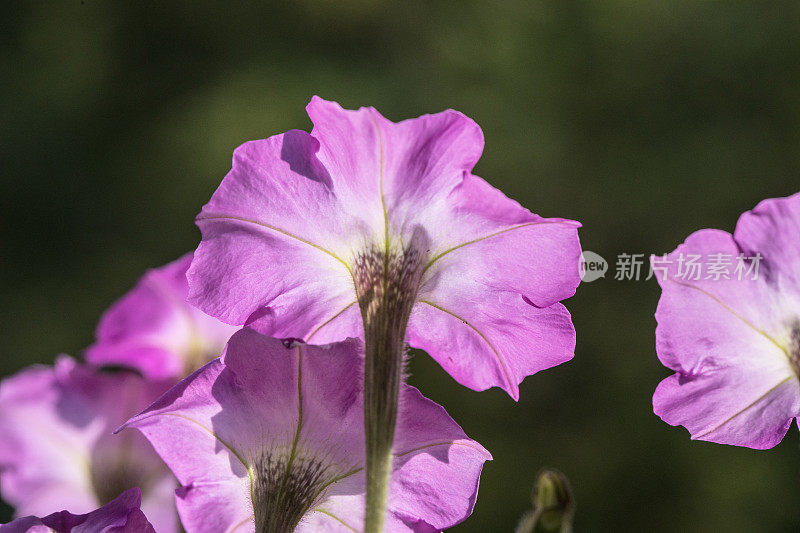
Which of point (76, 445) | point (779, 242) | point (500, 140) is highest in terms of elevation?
point (500, 140)

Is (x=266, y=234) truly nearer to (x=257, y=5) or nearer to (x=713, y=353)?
(x=713, y=353)

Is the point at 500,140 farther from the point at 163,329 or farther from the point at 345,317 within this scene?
the point at 345,317

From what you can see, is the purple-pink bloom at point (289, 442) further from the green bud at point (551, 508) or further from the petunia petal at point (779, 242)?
the petunia petal at point (779, 242)

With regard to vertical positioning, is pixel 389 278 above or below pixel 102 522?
above

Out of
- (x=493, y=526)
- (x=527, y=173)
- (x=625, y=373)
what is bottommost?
(x=493, y=526)

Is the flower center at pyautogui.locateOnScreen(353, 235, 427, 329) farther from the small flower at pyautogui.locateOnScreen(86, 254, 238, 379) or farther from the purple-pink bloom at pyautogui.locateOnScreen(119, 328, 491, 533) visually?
the small flower at pyautogui.locateOnScreen(86, 254, 238, 379)

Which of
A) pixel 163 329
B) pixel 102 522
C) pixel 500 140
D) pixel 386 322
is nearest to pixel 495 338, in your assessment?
pixel 386 322

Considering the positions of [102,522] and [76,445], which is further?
[76,445]

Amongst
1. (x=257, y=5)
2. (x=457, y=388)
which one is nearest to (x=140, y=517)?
(x=457, y=388)
